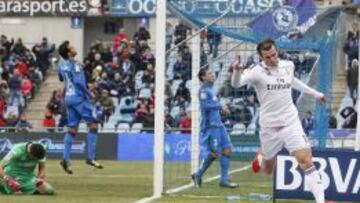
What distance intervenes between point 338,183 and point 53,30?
28.9 metres

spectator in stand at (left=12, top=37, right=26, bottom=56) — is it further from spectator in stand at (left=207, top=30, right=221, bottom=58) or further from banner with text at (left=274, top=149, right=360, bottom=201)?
banner with text at (left=274, top=149, right=360, bottom=201)

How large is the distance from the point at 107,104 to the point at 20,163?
1728 cm

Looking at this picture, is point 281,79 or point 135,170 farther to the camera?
point 135,170

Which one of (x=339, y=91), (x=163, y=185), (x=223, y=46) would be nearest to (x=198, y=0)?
(x=223, y=46)

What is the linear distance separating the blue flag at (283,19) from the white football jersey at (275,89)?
3095 mm

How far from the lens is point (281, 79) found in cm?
1205

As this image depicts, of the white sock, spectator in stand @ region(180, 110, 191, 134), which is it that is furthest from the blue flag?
spectator in stand @ region(180, 110, 191, 134)

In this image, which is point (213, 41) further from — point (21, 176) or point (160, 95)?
point (21, 176)

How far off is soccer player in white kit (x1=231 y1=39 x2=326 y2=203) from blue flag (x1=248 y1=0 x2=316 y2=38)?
3.10 m

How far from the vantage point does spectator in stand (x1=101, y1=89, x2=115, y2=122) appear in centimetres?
3083

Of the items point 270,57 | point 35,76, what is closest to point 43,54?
point 35,76

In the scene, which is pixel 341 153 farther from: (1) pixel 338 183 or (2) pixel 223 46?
(2) pixel 223 46

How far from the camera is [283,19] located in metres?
15.3

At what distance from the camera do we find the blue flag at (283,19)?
15153 millimetres
